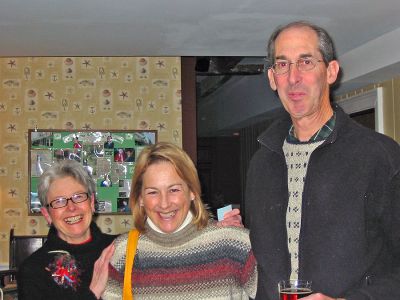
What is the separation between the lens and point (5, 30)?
511 cm

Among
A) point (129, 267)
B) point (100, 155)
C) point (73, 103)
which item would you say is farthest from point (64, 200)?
point (73, 103)

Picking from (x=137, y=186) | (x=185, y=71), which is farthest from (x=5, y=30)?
(x=137, y=186)

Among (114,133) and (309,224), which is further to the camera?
(114,133)

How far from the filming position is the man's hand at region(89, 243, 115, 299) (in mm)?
2184

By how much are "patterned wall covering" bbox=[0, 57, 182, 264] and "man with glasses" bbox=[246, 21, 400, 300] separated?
4759 millimetres

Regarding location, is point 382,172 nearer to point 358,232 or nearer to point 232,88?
point 358,232

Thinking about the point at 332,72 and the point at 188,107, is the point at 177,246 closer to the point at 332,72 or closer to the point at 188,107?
the point at 332,72

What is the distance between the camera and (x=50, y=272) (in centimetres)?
233

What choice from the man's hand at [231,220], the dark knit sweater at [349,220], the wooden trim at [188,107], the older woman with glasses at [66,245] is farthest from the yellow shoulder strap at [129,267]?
the wooden trim at [188,107]

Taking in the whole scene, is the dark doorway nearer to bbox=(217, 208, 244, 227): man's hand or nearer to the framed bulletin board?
the framed bulletin board

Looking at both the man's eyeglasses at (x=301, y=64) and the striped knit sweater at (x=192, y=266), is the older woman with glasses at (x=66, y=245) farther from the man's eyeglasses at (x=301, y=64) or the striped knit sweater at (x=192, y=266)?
the man's eyeglasses at (x=301, y=64)

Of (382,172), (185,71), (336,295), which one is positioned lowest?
(336,295)

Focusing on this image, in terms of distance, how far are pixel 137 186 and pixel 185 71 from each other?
15.1 ft

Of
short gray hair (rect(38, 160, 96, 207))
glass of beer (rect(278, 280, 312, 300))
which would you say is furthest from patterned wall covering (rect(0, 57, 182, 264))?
glass of beer (rect(278, 280, 312, 300))
